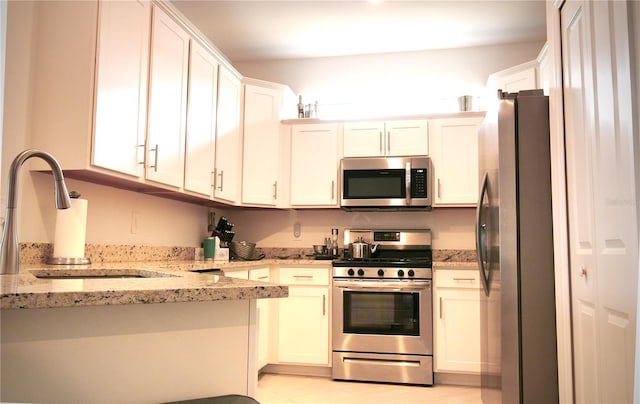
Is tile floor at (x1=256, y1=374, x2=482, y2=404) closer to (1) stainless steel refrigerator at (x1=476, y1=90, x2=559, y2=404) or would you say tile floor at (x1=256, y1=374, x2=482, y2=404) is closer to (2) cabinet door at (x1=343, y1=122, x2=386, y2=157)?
(1) stainless steel refrigerator at (x1=476, y1=90, x2=559, y2=404)

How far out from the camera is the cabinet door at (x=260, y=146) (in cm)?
400

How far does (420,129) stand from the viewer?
4016 mm

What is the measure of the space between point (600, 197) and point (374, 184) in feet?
7.85

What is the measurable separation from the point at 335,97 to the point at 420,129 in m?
0.95

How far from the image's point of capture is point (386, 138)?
4.08 meters

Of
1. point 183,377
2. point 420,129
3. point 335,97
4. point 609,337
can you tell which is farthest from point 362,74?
point 183,377

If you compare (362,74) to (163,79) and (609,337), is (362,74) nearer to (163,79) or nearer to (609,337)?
(163,79)

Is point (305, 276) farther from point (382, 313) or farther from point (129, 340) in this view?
point (129, 340)

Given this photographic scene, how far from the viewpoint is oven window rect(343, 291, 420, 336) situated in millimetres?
3645

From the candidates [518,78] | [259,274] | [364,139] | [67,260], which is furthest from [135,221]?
[518,78]

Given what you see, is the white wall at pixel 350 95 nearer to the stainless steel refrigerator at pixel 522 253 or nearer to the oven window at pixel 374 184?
the oven window at pixel 374 184

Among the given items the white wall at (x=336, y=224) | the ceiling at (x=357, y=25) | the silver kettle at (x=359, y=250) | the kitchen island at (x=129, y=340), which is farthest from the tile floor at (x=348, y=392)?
the ceiling at (x=357, y=25)

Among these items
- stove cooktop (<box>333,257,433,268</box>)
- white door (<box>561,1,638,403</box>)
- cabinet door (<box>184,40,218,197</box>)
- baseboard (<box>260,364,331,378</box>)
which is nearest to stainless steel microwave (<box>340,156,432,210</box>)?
stove cooktop (<box>333,257,433,268</box>)

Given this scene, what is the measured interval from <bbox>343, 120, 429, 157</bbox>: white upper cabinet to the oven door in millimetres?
1098
